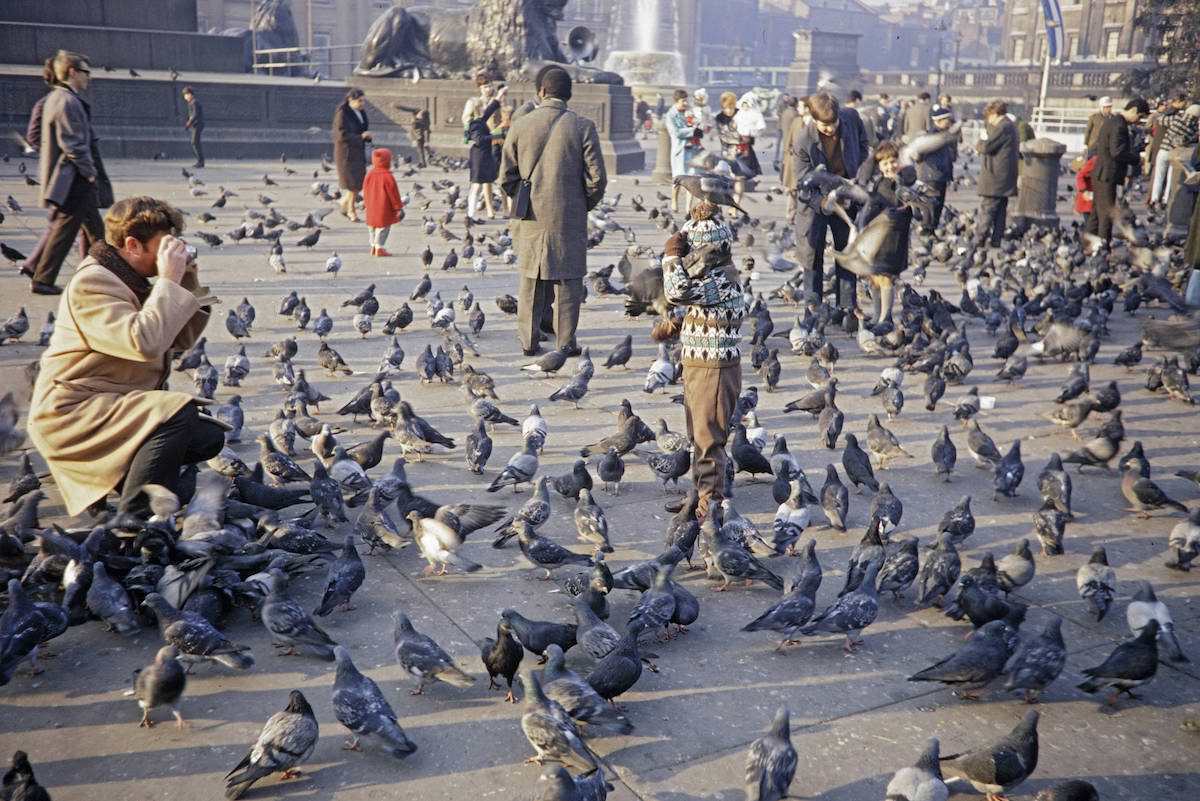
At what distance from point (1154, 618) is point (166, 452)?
487 centimetres

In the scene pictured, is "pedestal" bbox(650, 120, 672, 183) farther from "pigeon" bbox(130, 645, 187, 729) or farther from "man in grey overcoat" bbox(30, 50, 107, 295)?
"pigeon" bbox(130, 645, 187, 729)

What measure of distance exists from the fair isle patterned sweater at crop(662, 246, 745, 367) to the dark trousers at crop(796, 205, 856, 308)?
17.3ft

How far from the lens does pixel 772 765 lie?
3598 mm

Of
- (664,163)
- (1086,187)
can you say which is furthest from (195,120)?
(1086,187)

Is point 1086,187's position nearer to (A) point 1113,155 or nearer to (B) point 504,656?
(A) point 1113,155

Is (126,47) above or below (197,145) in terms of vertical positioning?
above

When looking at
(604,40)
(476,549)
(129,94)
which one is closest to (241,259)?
(476,549)

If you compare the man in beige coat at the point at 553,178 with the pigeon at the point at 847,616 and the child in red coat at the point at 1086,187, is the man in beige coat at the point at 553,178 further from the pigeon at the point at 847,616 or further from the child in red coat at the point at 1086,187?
the child in red coat at the point at 1086,187

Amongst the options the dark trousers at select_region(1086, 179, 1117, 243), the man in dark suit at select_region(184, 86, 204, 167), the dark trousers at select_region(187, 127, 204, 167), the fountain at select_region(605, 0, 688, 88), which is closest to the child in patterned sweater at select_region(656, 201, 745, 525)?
the dark trousers at select_region(1086, 179, 1117, 243)

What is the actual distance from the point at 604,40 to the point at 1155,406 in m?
91.0

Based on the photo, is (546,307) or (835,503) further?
(546,307)

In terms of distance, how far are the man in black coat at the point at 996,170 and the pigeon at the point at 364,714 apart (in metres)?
14.1

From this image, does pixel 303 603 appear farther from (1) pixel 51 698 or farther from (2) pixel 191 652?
(1) pixel 51 698

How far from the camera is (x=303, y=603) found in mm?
5105
